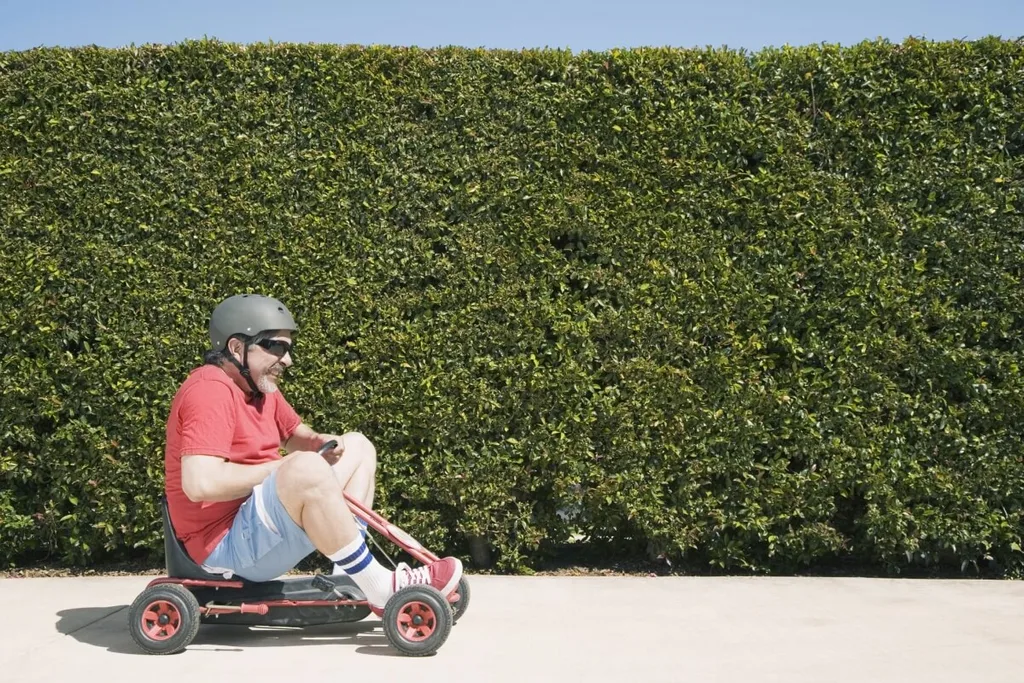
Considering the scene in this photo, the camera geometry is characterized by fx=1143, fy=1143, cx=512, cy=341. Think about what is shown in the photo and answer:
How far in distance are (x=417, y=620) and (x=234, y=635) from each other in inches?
40.9

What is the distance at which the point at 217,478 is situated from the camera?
189 inches

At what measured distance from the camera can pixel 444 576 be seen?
5.04 m

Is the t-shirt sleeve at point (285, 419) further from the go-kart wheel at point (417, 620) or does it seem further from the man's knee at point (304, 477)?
the go-kart wheel at point (417, 620)

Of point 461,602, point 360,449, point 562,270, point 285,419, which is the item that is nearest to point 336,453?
point 360,449

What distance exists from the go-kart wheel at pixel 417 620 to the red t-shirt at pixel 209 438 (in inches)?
33.4

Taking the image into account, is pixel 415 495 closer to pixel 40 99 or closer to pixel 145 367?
pixel 145 367

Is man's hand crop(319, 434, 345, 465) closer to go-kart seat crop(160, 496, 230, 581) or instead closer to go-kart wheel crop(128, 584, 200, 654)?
go-kart seat crop(160, 496, 230, 581)

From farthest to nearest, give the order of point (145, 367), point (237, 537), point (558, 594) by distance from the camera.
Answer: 1. point (145, 367)
2. point (558, 594)
3. point (237, 537)

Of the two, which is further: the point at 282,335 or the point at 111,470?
the point at 111,470

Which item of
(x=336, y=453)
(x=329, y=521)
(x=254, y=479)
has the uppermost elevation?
(x=336, y=453)

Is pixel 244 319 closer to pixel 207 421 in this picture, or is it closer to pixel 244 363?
pixel 244 363

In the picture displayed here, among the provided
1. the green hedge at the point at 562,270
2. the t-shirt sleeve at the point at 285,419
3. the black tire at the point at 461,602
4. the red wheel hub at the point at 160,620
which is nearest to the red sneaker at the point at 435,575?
the black tire at the point at 461,602

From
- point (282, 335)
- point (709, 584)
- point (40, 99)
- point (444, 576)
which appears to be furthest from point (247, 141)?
point (709, 584)

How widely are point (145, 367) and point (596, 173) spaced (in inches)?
112
